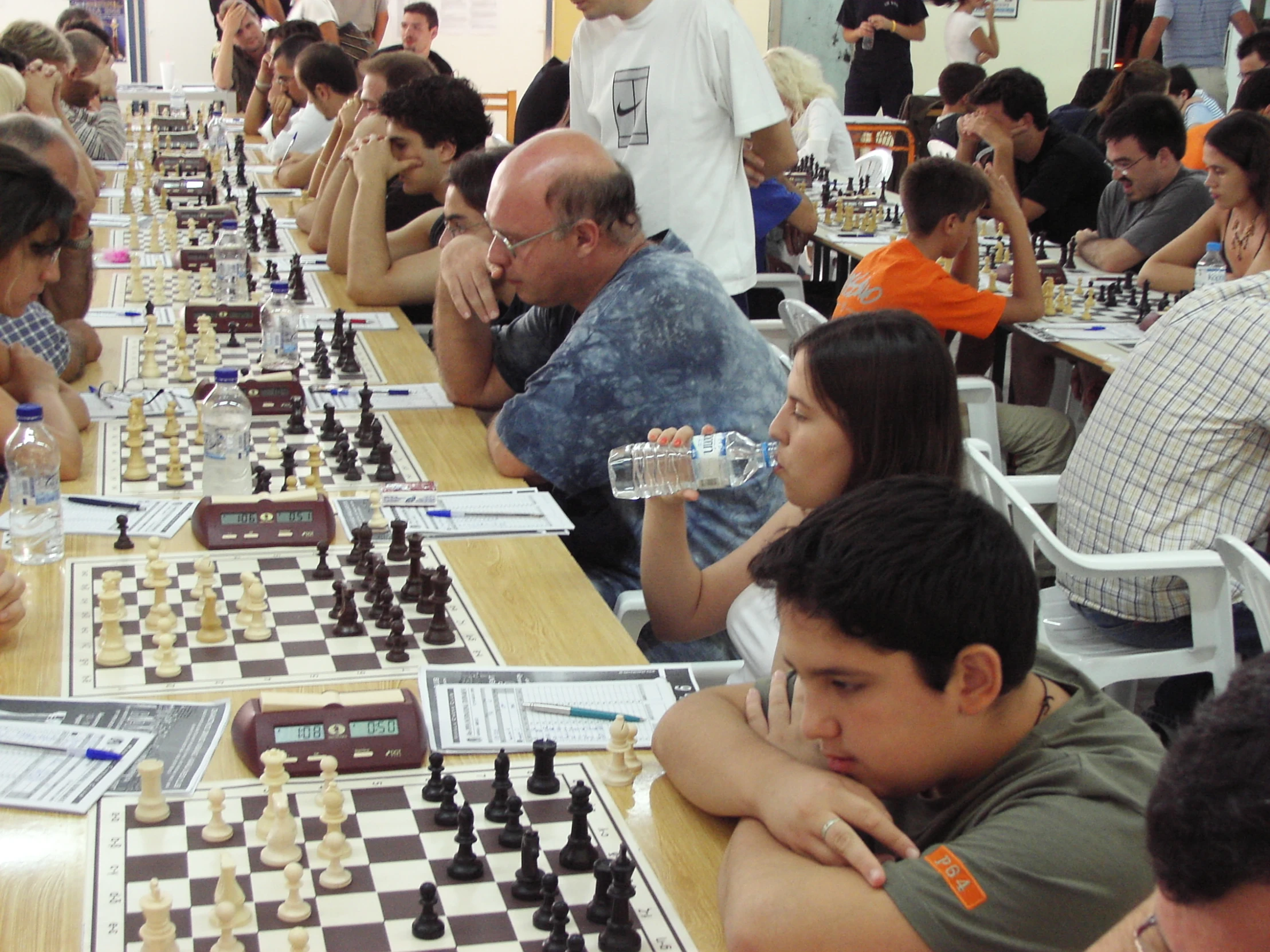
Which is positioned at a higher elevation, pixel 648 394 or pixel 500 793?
pixel 648 394

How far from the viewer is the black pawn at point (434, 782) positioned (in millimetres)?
1695

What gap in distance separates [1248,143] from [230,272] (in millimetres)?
3310

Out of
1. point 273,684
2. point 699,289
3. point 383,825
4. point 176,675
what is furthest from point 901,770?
point 699,289

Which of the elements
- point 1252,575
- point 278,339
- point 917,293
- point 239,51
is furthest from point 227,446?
point 239,51

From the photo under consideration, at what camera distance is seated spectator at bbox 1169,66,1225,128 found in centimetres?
891

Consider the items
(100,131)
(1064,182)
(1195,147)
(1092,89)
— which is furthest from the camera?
(1092,89)

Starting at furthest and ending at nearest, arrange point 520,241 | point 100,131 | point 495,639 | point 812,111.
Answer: point 812,111
point 100,131
point 520,241
point 495,639

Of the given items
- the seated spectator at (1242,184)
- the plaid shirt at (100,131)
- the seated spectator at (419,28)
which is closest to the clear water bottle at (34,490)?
the seated spectator at (1242,184)

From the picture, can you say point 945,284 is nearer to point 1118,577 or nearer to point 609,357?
point 1118,577

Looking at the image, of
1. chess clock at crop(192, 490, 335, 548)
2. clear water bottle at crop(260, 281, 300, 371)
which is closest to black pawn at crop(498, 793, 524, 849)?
chess clock at crop(192, 490, 335, 548)

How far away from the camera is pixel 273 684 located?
203cm

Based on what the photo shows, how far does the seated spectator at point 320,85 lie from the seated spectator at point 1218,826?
21.2ft

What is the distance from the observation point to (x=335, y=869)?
153 centimetres

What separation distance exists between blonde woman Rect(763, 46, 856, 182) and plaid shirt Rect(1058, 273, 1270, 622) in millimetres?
5436
